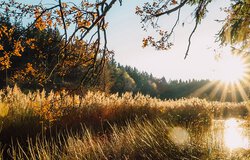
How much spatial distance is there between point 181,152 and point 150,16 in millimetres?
3187

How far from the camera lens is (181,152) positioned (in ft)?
19.7

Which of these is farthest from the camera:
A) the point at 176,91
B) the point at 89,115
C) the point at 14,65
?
the point at 176,91

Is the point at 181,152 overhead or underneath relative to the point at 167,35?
underneath

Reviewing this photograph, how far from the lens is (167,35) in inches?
313

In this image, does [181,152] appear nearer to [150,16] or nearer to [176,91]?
[150,16]

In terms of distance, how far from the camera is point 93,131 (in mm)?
9523

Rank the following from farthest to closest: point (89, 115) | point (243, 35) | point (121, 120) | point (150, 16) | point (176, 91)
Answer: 1. point (176, 91)
2. point (121, 120)
3. point (89, 115)
4. point (243, 35)
5. point (150, 16)


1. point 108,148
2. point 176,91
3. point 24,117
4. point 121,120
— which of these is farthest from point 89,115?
point 176,91

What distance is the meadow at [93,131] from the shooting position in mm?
6016

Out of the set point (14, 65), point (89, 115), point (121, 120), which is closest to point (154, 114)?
point (121, 120)

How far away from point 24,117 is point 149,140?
3.90 metres

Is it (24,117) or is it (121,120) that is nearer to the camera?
(24,117)

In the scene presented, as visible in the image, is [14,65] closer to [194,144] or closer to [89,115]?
[89,115]

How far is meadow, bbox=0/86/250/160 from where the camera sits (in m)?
6.02
